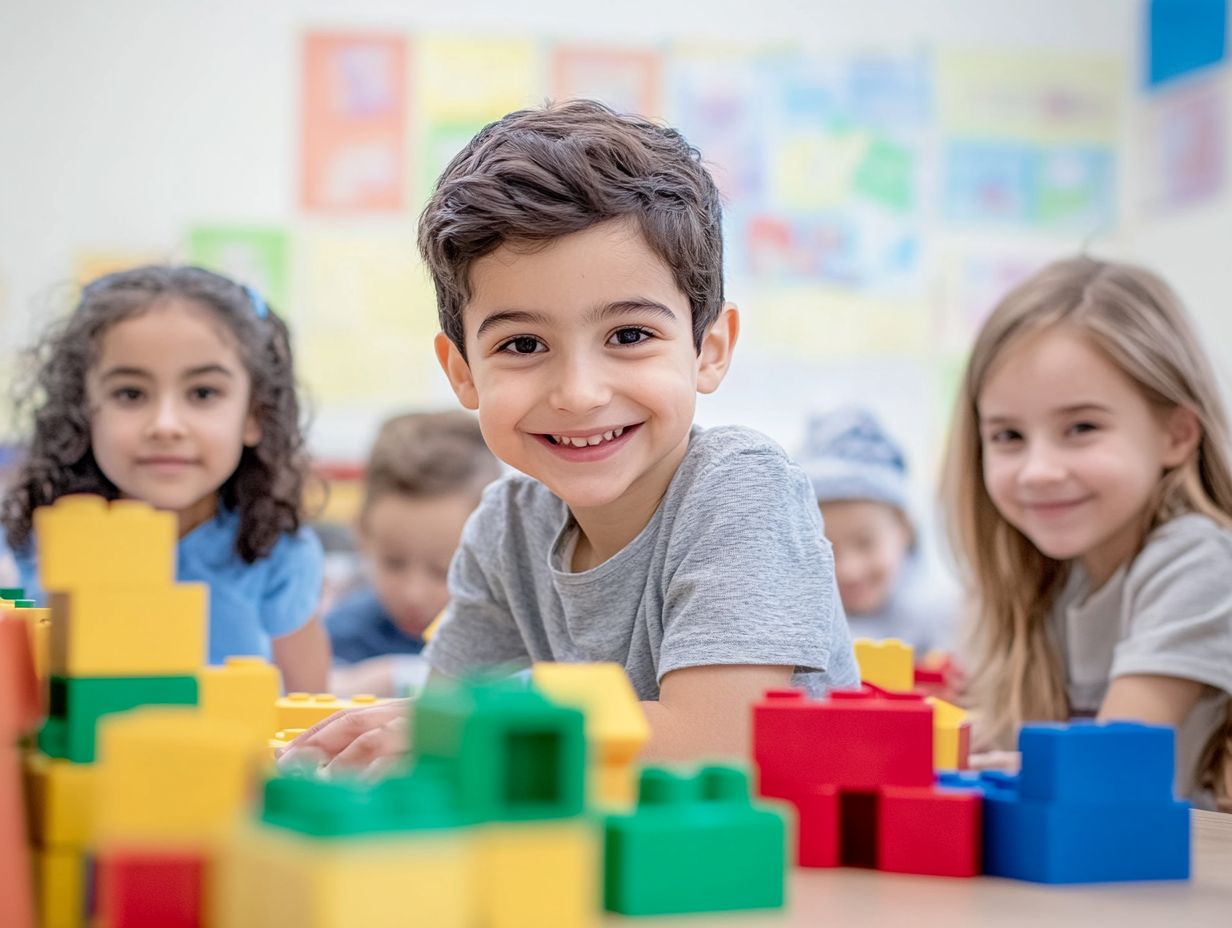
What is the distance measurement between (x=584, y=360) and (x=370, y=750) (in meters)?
0.34

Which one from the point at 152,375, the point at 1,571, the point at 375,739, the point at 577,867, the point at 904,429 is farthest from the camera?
the point at 904,429

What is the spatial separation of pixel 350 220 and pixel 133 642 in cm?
263

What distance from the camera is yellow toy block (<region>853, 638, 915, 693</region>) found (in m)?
1.12

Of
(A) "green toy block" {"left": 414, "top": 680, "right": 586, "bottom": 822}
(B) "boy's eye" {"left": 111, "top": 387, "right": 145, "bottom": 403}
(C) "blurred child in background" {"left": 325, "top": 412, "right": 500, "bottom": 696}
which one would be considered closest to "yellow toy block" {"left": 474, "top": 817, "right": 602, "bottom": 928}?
(A) "green toy block" {"left": 414, "top": 680, "right": 586, "bottom": 822}

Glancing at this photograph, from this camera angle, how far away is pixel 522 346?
1015mm

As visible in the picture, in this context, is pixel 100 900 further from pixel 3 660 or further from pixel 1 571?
pixel 1 571

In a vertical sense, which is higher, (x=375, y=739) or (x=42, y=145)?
(x=42, y=145)

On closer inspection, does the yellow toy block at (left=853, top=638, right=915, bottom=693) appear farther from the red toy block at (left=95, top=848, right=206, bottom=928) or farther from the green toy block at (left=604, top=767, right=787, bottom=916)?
the red toy block at (left=95, top=848, right=206, bottom=928)

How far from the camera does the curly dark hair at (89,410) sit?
158 cm

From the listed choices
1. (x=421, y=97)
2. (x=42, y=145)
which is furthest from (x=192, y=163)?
(x=421, y=97)

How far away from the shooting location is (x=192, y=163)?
9.75 feet

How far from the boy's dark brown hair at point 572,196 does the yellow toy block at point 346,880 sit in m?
0.63

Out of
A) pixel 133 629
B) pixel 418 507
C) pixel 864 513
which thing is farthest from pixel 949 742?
pixel 864 513

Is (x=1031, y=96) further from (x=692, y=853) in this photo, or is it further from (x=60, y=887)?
(x=60, y=887)
